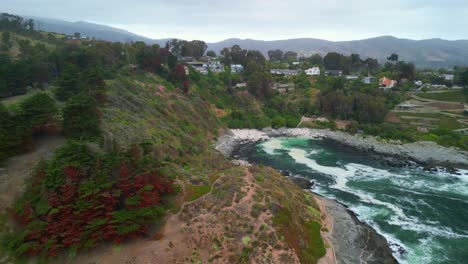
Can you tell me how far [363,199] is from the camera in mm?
31406

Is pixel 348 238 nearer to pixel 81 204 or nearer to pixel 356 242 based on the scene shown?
pixel 356 242

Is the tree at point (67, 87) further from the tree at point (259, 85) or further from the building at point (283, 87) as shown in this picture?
the building at point (283, 87)

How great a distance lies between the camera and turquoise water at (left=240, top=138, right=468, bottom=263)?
2380cm

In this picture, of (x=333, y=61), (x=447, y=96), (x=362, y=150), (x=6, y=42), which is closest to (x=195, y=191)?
(x=362, y=150)

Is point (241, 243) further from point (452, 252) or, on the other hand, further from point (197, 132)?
point (197, 132)

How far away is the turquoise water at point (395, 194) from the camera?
2380 centimetres

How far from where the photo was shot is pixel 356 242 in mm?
23094

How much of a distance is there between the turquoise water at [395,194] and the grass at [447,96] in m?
33.0

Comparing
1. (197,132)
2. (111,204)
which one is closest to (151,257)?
(111,204)

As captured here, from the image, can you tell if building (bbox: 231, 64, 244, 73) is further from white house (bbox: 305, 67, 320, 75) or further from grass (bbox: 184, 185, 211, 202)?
grass (bbox: 184, 185, 211, 202)

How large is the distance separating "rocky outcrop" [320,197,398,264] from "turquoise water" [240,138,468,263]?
105 centimetres

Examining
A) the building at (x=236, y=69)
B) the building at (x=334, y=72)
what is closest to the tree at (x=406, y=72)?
the building at (x=334, y=72)

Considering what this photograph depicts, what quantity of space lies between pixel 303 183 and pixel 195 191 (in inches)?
672

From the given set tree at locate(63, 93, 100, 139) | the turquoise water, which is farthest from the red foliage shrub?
the turquoise water
